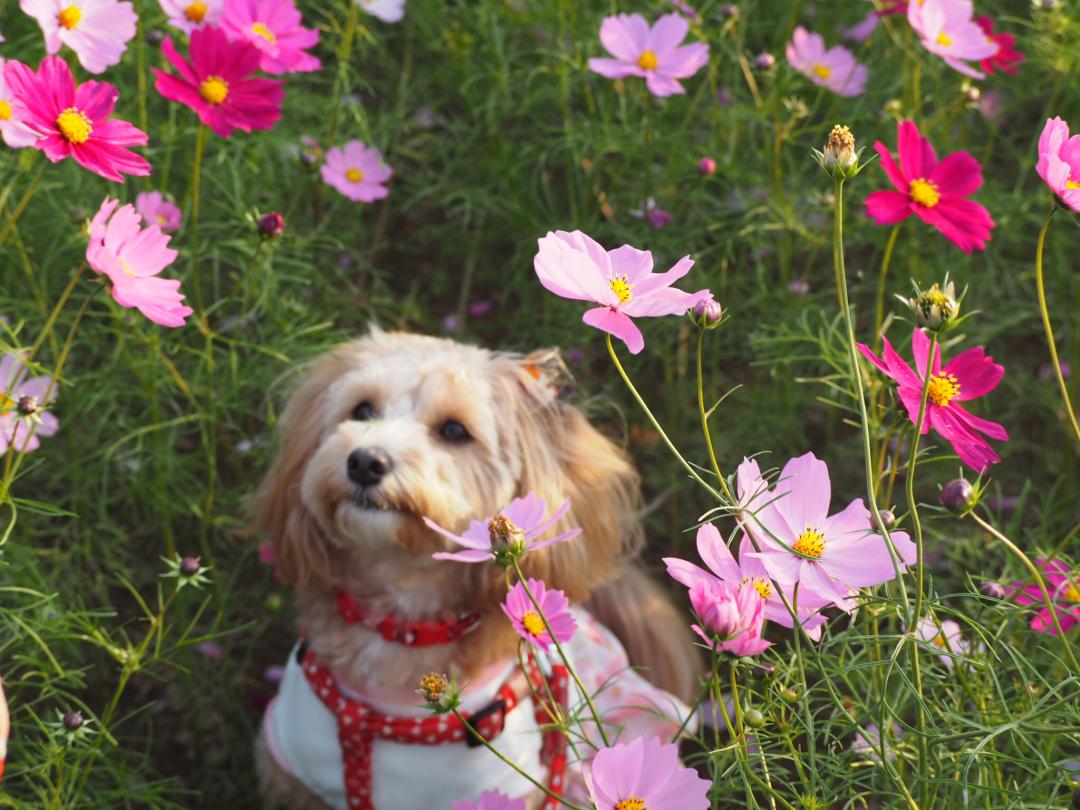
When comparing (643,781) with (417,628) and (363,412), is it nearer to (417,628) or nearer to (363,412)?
(417,628)

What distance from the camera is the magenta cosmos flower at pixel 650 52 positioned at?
2225mm

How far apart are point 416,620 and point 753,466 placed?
1035 millimetres

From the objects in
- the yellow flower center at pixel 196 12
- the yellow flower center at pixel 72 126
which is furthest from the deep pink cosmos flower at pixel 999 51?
the yellow flower center at pixel 72 126

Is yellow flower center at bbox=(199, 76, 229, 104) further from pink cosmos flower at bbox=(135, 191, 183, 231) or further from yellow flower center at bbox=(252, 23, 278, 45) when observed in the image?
pink cosmos flower at bbox=(135, 191, 183, 231)

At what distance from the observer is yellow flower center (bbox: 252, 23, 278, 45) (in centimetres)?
203

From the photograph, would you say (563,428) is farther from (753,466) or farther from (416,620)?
(753,466)

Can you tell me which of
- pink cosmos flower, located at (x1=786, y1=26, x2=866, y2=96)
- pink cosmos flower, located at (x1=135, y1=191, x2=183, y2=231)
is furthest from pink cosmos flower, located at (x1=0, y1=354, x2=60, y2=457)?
pink cosmos flower, located at (x1=786, y1=26, x2=866, y2=96)

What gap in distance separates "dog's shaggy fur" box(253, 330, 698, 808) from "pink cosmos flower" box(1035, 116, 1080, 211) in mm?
1038

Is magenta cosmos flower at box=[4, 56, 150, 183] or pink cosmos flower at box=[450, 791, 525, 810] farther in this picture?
magenta cosmos flower at box=[4, 56, 150, 183]

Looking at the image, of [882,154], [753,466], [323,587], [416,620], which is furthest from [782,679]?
[323,587]

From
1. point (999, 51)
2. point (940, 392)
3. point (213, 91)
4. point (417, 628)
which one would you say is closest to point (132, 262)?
point (213, 91)

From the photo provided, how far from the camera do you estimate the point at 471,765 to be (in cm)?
203

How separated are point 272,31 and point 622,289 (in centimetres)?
111

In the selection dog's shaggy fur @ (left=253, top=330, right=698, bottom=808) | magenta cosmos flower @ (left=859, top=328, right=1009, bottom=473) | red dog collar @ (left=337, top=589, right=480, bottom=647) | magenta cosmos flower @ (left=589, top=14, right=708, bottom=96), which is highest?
magenta cosmos flower @ (left=859, top=328, right=1009, bottom=473)
